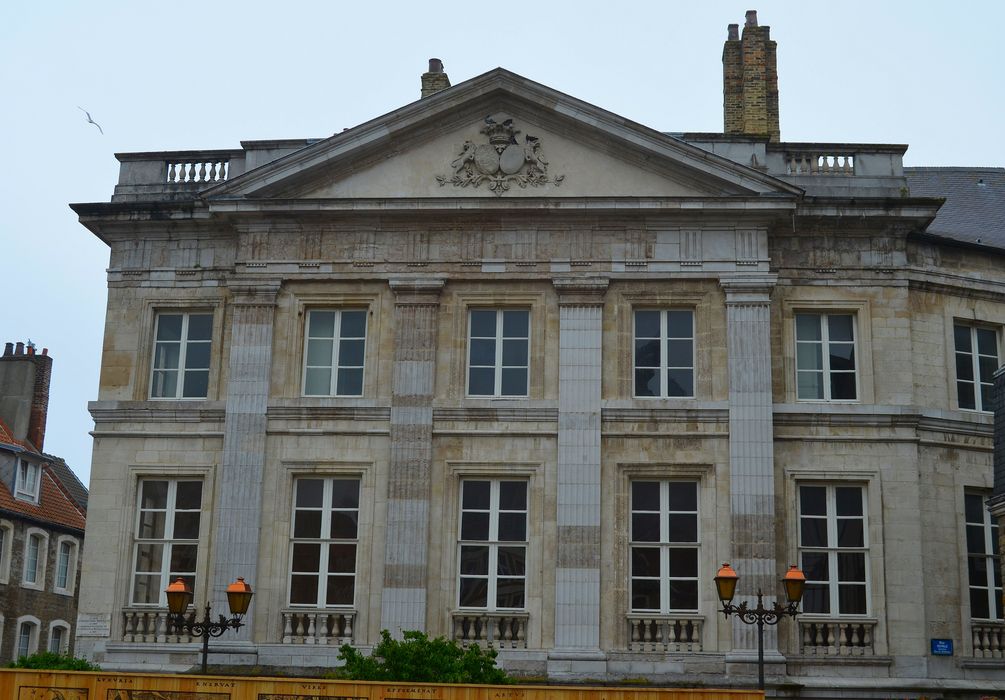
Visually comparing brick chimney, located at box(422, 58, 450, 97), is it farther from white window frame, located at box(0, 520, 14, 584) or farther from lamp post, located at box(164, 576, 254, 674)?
white window frame, located at box(0, 520, 14, 584)

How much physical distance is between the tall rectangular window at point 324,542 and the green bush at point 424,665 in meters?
4.04

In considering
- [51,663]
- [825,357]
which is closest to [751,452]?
[825,357]

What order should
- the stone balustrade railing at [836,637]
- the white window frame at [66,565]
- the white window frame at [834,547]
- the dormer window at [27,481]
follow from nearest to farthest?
1. the stone balustrade railing at [836,637]
2. the white window frame at [834,547]
3. the dormer window at [27,481]
4. the white window frame at [66,565]

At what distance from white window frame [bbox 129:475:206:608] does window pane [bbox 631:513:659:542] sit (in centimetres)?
763

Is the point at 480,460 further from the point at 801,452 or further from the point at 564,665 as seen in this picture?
the point at 801,452

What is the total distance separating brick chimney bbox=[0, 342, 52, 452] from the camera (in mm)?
42781

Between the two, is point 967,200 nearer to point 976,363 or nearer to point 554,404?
point 976,363

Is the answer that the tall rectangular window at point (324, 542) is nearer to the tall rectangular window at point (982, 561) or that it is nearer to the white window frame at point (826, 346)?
the white window frame at point (826, 346)

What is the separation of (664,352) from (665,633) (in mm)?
4941

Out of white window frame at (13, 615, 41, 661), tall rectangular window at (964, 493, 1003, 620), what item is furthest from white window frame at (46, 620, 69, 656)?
tall rectangular window at (964, 493, 1003, 620)

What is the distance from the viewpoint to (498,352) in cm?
2597

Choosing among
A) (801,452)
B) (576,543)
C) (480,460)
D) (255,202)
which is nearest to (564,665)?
(576,543)

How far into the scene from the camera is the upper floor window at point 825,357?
85.0ft

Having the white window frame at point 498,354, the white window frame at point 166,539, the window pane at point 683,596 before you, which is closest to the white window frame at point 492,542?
the white window frame at point 498,354
